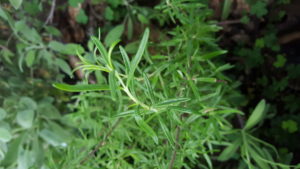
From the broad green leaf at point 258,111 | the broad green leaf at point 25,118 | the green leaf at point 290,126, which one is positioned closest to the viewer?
the broad green leaf at point 258,111

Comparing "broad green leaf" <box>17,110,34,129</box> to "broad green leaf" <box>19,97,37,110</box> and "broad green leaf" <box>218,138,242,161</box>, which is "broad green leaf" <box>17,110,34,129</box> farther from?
"broad green leaf" <box>218,138,242,161</box>

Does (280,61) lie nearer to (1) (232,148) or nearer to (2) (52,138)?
(1) (232,148)

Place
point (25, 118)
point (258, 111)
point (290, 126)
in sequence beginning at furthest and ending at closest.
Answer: point (290, 126), point (25, 118), point (258, 111)

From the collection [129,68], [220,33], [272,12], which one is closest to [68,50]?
[129,68]

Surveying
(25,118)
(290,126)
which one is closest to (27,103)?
(25,118)

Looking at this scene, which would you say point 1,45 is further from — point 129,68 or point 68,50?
point 129,68

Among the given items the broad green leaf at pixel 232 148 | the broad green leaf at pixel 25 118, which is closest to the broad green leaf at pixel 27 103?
the broad green leaf at pixel 25 118

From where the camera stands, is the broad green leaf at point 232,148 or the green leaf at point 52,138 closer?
the broad green leaf at point 232,148

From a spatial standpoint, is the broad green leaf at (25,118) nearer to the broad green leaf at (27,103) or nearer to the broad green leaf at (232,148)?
the broad green leaf at (27,103)

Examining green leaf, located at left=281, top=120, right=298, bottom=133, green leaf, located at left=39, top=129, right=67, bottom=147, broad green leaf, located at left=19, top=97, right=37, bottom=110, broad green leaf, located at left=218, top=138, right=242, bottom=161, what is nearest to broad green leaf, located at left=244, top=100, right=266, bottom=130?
broad green leaf, located at left=218, top=138, right=242, bottom=161
